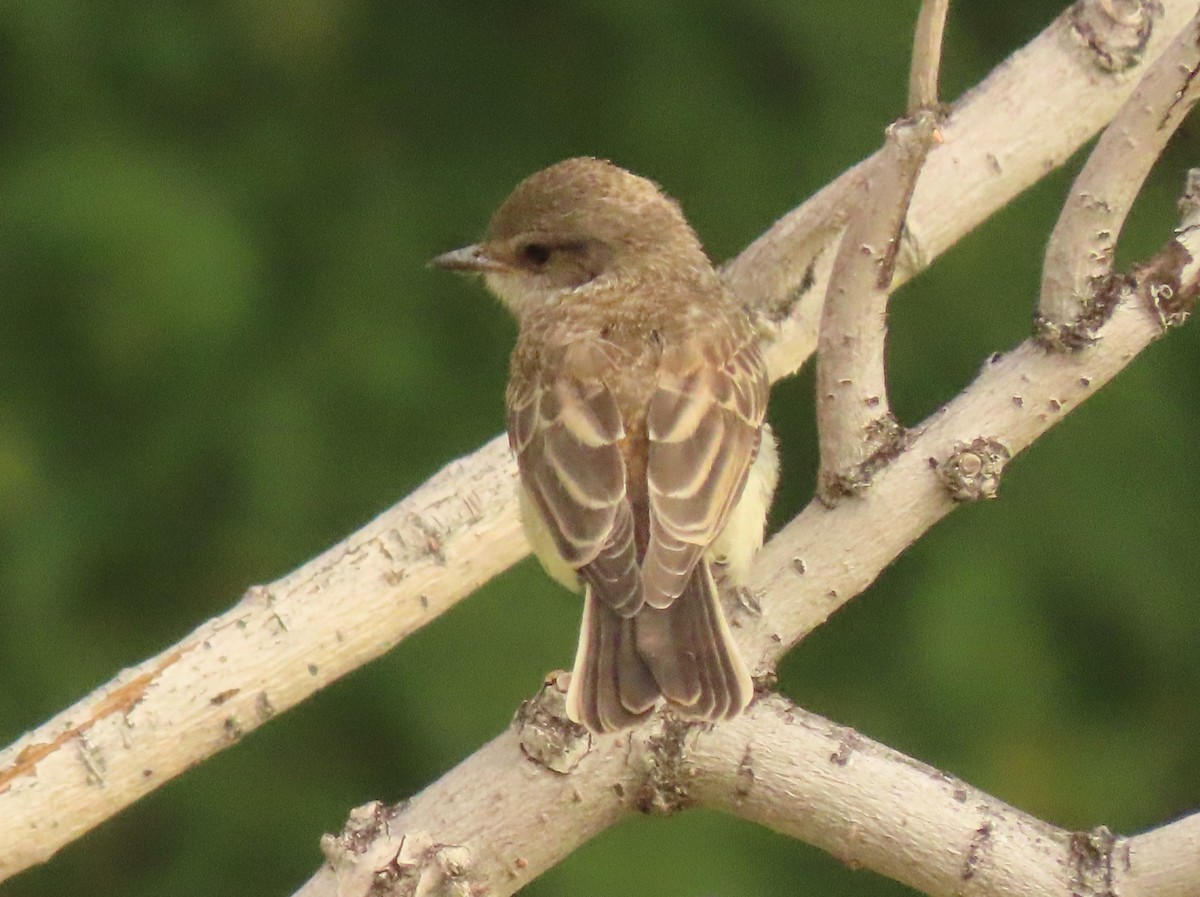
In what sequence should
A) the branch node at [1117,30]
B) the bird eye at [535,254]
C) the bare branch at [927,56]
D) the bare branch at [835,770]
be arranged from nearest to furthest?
the bare branch at [927,56]
the bare branch at [835,770]
the branch node at [1117,30]
the bird eye at [535,254]

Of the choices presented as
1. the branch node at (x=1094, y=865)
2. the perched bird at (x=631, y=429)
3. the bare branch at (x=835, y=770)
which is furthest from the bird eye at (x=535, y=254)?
the branch node at (x=1094, y=865)

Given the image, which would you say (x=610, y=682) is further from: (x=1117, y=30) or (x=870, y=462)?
(x=1117, y=30)

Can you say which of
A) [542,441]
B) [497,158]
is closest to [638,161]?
[497,158]

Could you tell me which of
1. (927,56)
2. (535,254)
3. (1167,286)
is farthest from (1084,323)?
(535,254)

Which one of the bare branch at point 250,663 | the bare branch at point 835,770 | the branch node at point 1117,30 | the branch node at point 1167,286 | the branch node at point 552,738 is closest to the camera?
the bare branch at point 835,770

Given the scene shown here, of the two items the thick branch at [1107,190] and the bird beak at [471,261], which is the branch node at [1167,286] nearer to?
the thick branch at [1107,190]

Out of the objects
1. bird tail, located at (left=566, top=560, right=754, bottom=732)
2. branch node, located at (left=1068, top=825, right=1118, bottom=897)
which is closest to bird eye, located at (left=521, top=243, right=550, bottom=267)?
bird tail, located at (left=566, top=560, right=754, bottom=732)

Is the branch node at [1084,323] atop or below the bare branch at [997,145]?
below
